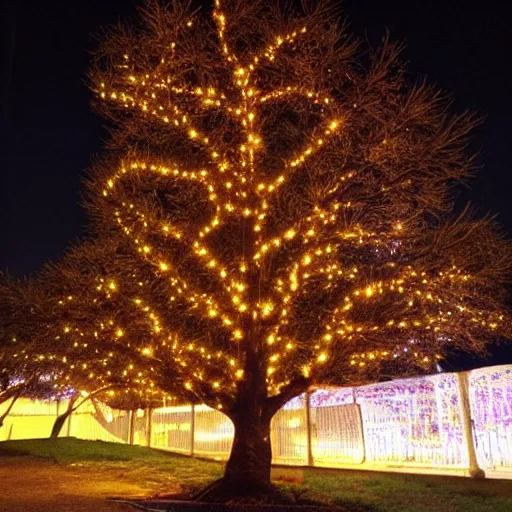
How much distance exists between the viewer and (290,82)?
10.5m

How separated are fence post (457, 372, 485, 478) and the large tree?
961 millimetres

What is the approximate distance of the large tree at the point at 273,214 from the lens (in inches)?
380

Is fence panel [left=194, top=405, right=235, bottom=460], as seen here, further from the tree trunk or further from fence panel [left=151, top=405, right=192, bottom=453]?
the tree trunk

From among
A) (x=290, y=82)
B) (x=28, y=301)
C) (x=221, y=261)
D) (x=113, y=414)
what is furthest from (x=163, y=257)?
(x=113, y=414)

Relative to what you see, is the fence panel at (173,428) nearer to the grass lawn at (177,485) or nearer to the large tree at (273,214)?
the grass lawn at (177,485)

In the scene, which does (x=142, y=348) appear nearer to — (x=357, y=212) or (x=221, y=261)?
(x=221, y=261)

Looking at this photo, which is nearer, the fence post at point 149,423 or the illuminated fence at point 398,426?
the illuminated fence at point 398,426

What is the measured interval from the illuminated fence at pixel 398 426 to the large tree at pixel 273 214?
99 cm

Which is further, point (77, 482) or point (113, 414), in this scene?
point (113, 414)

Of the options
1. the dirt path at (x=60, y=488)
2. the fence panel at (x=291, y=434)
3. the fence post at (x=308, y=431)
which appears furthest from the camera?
the fence panel at (x=291, y=434)

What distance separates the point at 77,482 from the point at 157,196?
5578 mm

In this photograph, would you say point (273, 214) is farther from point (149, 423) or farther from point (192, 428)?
point (149, 423)

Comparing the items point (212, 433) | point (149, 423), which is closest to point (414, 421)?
point (212, 433)

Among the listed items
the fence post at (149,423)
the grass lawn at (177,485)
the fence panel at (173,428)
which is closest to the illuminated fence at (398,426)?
the grass lawn at (177,485)
